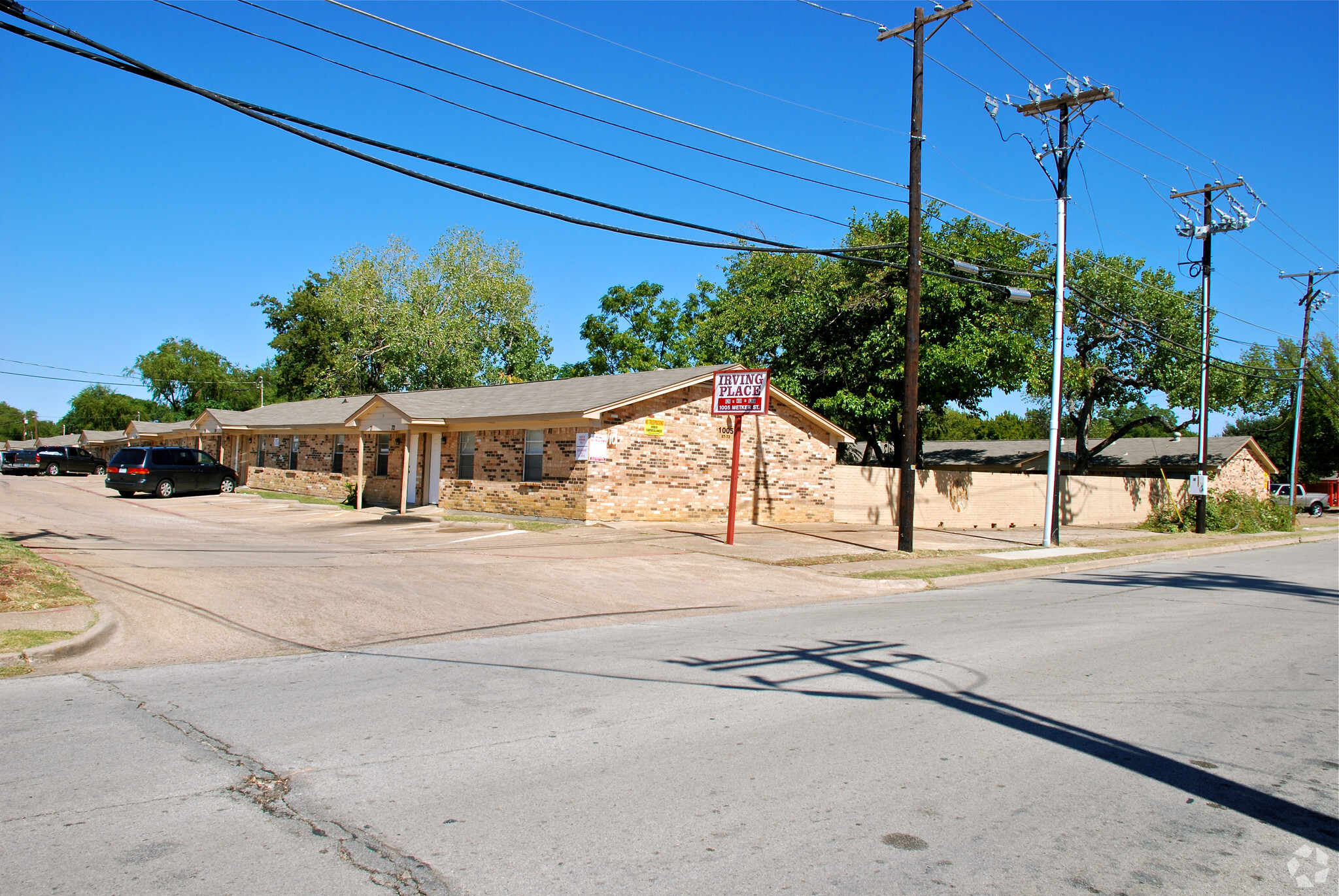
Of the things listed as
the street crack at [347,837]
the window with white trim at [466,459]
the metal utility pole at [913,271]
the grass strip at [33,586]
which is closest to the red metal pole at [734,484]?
the metal utility pole at [913,271]

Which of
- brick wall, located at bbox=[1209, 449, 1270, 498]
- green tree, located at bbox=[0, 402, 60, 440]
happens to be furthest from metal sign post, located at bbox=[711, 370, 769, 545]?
green tree, located at bbox=[0, 402, 60, 440]

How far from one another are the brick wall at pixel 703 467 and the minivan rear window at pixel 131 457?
17290mm

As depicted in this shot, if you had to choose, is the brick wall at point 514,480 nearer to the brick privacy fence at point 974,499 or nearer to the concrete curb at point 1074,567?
the brick privacy fence at point 974,499

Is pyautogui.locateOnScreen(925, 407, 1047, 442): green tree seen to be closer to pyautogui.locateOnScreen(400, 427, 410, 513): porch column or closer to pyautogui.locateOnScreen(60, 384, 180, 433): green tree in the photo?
pyautogui.locateOnScreen(400, 427, 410, 513): porch column

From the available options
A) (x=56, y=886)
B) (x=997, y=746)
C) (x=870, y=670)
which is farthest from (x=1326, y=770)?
(x=56, y=886)

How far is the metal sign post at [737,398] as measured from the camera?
691 inches

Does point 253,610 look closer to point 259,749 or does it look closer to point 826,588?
point 259,749

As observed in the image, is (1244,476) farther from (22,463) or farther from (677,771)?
(22,463)

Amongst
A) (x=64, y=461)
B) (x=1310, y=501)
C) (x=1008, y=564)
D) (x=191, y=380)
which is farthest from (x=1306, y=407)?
(x=191, y=380)

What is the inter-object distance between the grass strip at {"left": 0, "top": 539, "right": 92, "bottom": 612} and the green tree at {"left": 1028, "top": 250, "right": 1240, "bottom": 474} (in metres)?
32.0

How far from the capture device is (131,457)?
2886cm

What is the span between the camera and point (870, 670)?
309 inches

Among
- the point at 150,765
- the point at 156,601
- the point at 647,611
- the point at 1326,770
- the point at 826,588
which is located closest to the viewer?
the point at 150,765

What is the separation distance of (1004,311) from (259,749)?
29.9 meters
